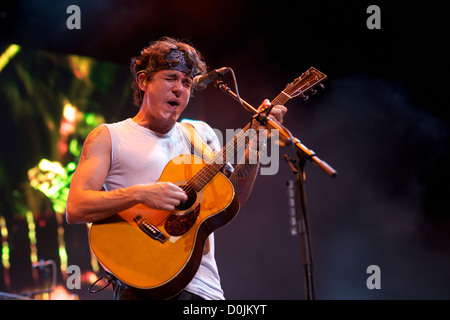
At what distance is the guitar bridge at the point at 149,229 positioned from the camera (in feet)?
7.22

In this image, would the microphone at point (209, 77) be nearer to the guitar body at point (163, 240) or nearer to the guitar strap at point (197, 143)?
the guitar strap at point (197, 143)

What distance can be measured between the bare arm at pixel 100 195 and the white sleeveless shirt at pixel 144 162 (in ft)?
0.35

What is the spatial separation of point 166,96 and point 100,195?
790mm

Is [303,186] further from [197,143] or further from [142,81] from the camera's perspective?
[142,81]

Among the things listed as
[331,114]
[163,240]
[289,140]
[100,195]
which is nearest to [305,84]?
[289,140]

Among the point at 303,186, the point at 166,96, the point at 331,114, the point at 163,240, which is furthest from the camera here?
the point at 331,114

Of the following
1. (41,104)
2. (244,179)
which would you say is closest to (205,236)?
(244,179)

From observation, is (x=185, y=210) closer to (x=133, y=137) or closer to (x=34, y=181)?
(x=133, y=137)

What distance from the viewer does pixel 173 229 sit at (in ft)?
7.34

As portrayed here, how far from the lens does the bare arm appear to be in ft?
7.11

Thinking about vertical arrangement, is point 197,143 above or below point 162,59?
below

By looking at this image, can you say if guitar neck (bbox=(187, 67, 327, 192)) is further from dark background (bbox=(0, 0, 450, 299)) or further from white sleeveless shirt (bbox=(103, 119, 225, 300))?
dark background (bbox=(0, 0, 450, 299))
